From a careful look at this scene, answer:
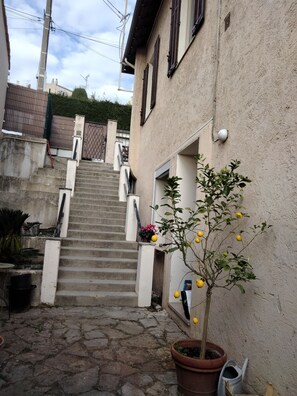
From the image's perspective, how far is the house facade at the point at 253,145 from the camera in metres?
2.12

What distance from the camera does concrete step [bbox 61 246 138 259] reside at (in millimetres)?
5641

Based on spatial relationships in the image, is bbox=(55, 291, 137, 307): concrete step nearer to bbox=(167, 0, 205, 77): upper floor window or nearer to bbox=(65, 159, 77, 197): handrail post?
→ bbox=(65, 159, 77, 197): handrail post

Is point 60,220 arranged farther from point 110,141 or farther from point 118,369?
point 110,141

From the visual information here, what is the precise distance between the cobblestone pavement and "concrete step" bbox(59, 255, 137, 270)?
3.21 ft

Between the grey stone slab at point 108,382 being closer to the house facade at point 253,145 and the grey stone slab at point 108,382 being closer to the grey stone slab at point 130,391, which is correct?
the grey stone slab at point 130,391

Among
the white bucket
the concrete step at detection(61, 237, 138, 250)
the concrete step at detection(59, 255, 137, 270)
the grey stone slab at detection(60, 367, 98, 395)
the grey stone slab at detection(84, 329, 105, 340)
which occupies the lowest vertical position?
the grey stone slab at detection(60, 367, 98, 395)

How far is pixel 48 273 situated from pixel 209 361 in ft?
10.3

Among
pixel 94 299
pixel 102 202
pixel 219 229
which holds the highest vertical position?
pixel 102 202

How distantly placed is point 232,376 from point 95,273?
3.26 m

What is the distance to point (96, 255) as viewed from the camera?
5727 millimetres

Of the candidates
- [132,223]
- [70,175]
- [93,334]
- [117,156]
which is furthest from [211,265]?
[117,156]

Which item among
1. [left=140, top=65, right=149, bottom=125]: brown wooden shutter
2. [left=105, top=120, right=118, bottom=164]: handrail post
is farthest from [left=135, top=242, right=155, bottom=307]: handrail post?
[left=105, top=120, right=118, bottom=164]: handrail post

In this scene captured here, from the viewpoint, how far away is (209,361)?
2316 millimetres

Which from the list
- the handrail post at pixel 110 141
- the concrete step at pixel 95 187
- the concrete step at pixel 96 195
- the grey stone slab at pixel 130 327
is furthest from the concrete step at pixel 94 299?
the handrail post at pixel 110 141
